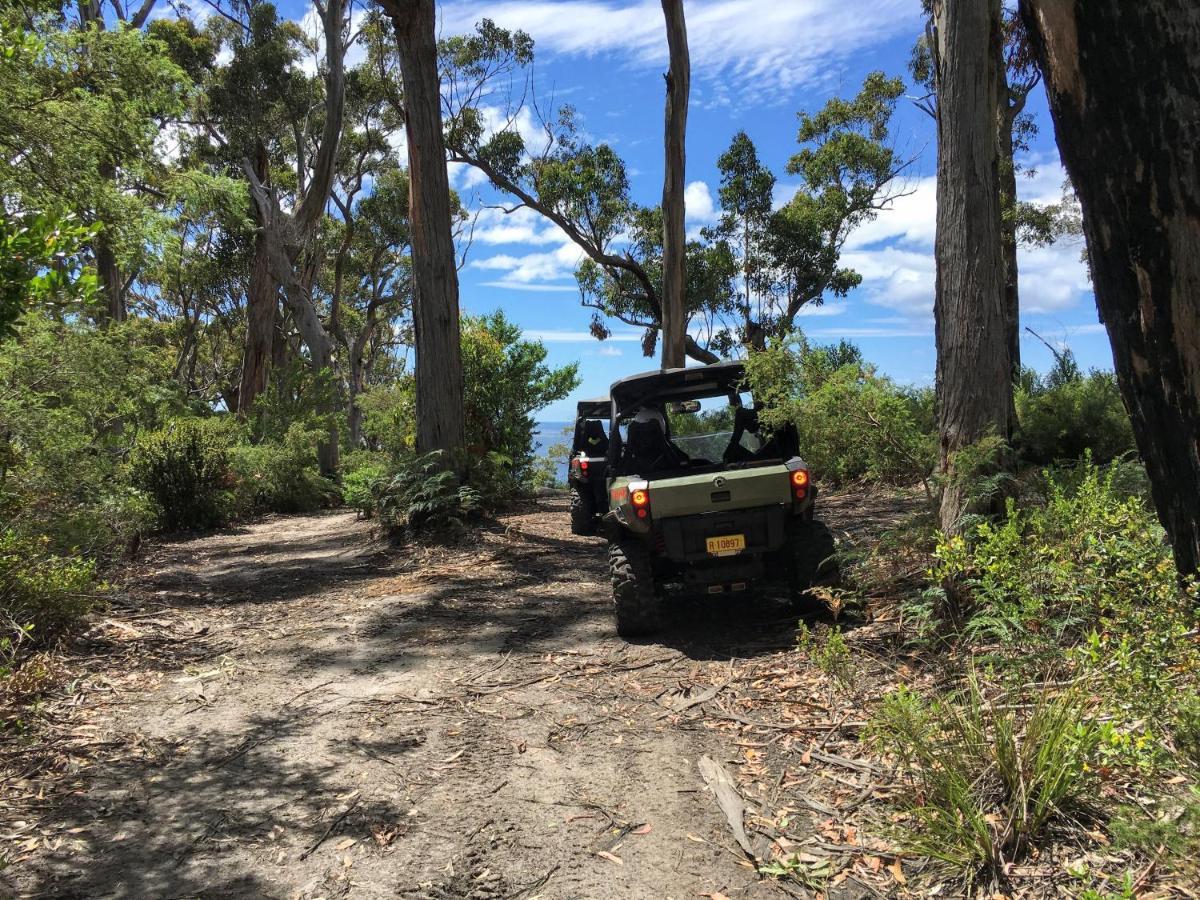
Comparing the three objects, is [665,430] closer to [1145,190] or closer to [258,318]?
[1145,190]

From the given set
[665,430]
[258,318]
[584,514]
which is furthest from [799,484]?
[258,318]

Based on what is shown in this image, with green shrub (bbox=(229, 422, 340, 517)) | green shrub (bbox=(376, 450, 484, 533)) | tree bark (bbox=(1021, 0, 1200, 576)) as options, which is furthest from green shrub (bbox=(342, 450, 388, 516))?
tree bark (bbox=(1021, 0, 1200, 576))

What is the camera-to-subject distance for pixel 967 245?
610 centimetres

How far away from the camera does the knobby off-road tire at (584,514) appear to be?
11.0 m

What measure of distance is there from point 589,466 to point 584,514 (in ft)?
2.44

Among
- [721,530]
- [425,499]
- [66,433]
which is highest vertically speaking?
[66,433]

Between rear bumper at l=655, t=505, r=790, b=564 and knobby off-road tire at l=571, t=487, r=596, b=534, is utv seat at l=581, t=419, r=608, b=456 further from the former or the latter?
rear bumper at l=655, t=505, r=790, b=564

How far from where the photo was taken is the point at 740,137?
2536 centimetres

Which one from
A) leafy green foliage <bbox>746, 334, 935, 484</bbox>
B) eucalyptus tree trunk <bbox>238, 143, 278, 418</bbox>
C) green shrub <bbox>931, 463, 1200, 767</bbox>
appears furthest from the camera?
eucalyptus tree trunk <bbox>238, 143, 278, 418</bbox>

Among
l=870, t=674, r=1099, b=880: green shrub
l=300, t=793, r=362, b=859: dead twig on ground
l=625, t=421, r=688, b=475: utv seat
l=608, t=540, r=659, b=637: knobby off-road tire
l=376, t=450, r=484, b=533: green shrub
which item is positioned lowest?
l=300, t=793, r=362, b=859: dead twig on ground

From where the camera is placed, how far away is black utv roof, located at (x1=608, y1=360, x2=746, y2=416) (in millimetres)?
6773

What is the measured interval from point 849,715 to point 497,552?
6053mm

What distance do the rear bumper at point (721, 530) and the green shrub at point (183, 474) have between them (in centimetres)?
1053

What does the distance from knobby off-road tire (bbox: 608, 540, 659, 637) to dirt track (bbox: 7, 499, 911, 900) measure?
0.23 meters
